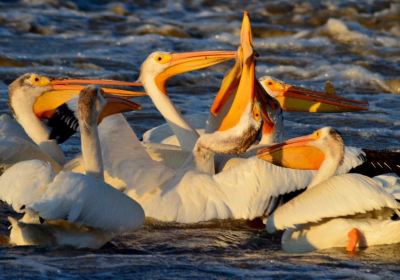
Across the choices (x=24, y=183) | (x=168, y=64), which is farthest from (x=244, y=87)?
(x=24, y=183)

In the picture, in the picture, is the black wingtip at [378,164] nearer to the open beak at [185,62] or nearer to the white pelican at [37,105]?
the open beak at [185,62]

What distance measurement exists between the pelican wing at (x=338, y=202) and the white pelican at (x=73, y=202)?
798 mm

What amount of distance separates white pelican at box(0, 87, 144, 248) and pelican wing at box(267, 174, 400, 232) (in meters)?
0.80

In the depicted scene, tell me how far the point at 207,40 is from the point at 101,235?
7684 mm

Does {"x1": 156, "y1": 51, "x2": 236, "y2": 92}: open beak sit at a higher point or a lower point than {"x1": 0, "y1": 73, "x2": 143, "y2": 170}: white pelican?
higher

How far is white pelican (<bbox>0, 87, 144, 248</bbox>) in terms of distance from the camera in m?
5.46

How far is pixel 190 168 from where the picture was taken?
22.2 feet

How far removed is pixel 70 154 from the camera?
26.5 feet

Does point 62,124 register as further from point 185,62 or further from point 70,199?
point 70,199

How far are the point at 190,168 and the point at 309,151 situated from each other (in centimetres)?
79

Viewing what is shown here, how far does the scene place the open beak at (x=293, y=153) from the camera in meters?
6.34

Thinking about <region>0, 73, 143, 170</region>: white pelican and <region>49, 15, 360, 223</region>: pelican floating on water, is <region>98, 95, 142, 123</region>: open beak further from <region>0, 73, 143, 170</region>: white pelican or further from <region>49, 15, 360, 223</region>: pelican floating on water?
<region>0, 73, 143, 170</region>: white pelican

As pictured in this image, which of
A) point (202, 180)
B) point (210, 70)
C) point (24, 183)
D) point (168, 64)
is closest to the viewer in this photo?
point (24, 183)

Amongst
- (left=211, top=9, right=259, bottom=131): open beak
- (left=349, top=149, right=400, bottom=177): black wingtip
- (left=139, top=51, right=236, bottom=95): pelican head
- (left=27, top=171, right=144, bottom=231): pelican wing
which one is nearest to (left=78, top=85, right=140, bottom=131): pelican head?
(left=27, top=171, right=144, bottom=231): pelican wing
